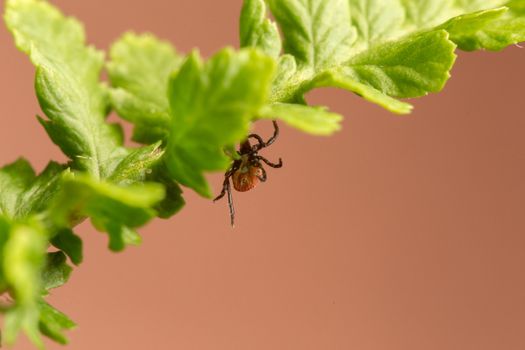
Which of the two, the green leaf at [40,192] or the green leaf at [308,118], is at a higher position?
the green leaf at [308,118]

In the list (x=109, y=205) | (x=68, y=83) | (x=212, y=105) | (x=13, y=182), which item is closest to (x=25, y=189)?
(x=13, y=182)

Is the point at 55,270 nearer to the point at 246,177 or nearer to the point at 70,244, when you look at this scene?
the point at 70,244

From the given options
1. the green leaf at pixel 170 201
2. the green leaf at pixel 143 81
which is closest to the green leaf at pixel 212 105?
the green leaf at pixel 170 201

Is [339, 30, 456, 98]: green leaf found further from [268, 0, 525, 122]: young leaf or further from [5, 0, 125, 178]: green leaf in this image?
[5, 0, 125, 178]: green leaf

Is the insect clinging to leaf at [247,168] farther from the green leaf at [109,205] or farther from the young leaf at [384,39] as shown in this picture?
the green leaf at [109,205]

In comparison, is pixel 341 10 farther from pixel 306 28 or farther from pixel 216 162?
pixel 216 162

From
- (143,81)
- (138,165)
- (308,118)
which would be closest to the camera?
(308,118)

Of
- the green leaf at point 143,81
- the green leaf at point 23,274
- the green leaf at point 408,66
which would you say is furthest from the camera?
the green leaf at point 143,81
